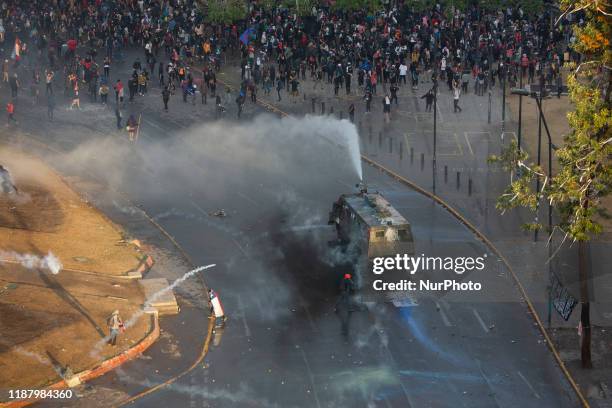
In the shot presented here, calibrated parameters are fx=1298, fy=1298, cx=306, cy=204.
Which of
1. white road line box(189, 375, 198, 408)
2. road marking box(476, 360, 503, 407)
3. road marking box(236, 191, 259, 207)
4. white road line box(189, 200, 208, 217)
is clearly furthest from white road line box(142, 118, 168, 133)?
road marking box(476, 360, 503, 407)

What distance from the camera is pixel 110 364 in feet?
141

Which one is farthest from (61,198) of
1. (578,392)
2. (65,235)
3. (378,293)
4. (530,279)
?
(578,392)

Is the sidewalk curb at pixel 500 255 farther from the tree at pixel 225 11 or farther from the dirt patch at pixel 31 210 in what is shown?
the tree at pixel 225 11

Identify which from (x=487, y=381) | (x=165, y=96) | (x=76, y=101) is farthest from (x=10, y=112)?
(x=487, y=381)

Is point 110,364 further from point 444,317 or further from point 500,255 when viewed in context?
point 500,255

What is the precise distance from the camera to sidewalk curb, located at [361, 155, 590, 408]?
42.6 meters

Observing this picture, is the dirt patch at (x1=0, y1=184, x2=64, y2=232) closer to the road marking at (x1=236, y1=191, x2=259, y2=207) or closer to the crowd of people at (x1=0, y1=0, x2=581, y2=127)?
the road marking at (x1=236, y1=191, x2=259, y2=207)

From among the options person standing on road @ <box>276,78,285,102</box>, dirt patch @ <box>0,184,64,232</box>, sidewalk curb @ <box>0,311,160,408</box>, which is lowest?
sidewalk curb @ <box>0,311,160,408</box>

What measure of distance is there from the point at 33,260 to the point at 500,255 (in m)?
19.1

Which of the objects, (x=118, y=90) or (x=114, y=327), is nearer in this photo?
(x=114, y=327)

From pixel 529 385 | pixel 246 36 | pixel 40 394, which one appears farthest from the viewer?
pixel 246 36

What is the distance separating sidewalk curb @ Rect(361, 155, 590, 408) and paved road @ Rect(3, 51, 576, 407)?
32cm

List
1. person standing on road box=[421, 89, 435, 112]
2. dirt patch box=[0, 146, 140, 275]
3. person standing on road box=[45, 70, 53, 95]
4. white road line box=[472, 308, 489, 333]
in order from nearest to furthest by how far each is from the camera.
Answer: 1. white road line box=[472, 308, 489, 333]
2. dirt patch box=[0, 146, 140, 275]
3. person standing on road box=[421, 89, 435, 112]
4. person standing on road box=[45, 70, 53, 95]

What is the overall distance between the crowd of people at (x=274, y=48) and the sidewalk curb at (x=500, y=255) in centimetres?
905
